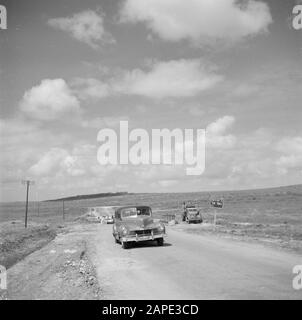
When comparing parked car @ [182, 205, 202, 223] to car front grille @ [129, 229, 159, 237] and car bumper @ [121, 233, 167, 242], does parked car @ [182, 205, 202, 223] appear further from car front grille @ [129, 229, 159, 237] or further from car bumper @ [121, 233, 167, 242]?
car front grille @ [129, 229, 159, 237]

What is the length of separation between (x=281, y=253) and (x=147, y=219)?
22.6 ft

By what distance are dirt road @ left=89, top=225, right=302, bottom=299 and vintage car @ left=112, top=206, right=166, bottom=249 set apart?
47.4 inches

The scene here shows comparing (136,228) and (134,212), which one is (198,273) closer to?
(136,228)

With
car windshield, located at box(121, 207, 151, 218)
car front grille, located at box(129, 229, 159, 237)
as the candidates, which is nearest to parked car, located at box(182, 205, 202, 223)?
car windshield, located at box(121, 207, 151, 218)

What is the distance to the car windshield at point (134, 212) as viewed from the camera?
68.6 feet

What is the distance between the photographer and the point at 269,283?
9.70m

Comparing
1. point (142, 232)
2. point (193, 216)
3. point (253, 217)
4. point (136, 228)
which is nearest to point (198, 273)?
point (142, 232)

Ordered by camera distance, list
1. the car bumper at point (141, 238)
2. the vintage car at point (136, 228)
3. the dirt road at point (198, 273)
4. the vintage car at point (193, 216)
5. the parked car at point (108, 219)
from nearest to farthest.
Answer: the dirt road at point (198, 273) < the car bumper at point (141, 238) < the vintage car at point (136, 228) < the vintage car at point (193, 216) < the parked car at point (108, 219)

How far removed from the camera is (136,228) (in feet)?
62.6

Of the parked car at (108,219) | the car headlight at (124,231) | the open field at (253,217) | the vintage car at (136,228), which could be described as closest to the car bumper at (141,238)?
the vintage car at (136,228)

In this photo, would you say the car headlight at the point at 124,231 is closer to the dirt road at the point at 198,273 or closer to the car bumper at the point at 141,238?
the car bumper at the point at 141,238

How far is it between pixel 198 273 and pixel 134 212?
385 inches

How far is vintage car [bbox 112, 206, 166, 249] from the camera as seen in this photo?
18859 mm
